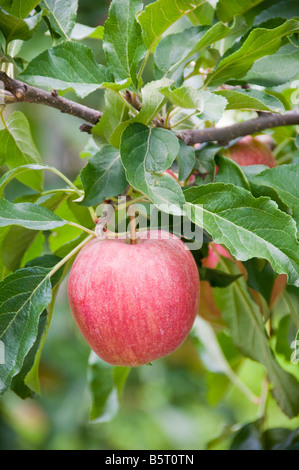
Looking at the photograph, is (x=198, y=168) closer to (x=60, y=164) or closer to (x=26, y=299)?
(x=26, y=299)

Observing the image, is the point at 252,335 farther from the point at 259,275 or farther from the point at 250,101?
the point at 250,101

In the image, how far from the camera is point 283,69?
642mm

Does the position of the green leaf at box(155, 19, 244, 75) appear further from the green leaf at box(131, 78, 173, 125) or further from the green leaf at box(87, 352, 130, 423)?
the green leaf at box(87, 352, 130, 423)

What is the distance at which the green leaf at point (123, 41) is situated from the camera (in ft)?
1.80

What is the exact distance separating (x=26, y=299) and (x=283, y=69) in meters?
0.38

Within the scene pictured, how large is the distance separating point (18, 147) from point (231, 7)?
0.97 ft

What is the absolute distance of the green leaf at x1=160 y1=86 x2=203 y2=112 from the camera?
18.6 inches

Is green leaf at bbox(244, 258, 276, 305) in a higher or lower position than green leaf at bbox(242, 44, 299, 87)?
lower

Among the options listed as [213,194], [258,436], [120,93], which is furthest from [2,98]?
[258,436]

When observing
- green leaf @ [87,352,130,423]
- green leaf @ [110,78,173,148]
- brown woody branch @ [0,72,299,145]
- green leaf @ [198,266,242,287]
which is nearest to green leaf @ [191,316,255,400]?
green leaf @ [87,352,130,423]

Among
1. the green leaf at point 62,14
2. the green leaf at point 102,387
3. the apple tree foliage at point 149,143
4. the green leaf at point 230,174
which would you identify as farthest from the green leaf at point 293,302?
the green leaf at point 62,14

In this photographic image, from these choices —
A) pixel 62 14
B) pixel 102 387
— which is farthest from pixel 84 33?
pixel 102 387

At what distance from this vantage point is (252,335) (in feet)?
2.49

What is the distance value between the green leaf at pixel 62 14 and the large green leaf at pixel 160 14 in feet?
0.30
